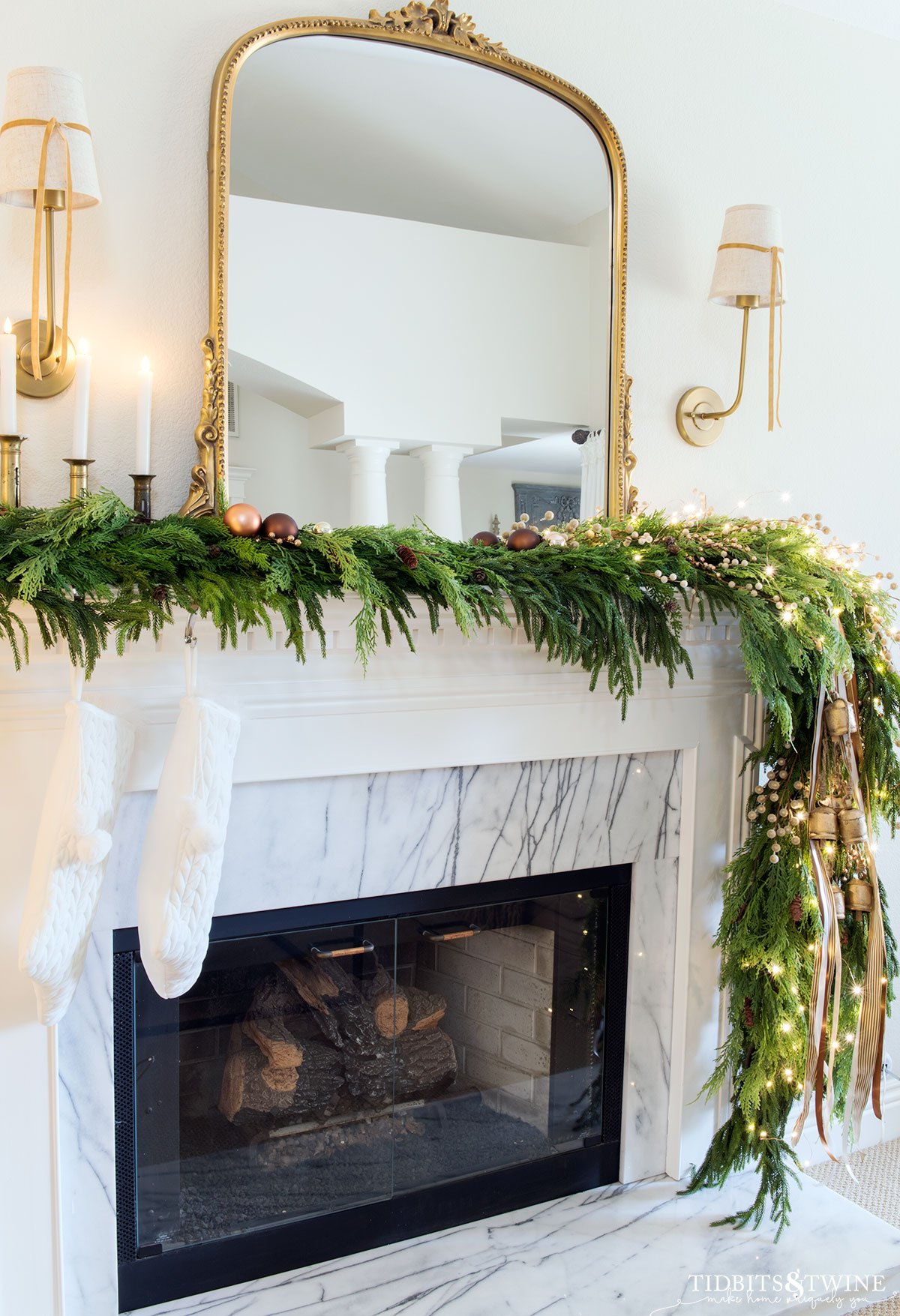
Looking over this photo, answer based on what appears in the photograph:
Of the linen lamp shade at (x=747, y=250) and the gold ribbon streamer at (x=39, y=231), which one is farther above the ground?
the linen lamp shade at (x=747, y=250)

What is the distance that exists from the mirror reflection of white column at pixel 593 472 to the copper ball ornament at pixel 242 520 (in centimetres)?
73

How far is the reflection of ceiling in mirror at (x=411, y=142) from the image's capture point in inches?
64.3

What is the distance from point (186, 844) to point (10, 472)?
578 millimetres

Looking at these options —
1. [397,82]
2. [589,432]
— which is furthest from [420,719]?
[397,82]

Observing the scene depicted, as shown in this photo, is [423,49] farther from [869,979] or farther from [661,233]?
[869,979]

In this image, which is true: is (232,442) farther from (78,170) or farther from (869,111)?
(869,111)

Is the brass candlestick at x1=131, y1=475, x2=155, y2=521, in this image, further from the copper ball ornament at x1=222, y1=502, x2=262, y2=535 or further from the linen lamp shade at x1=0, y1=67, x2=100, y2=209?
the linen lamp shade at x1=0, y1=67, x2=100, y2=209

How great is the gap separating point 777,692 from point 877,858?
1.01 metres

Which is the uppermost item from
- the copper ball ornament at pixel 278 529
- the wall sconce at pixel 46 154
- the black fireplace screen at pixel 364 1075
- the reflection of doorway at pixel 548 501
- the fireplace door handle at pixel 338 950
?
the wall sconce at pixel 46 154

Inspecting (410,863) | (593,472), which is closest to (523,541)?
(593,472)

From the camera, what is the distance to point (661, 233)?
2039 mm

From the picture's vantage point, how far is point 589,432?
1943 mm

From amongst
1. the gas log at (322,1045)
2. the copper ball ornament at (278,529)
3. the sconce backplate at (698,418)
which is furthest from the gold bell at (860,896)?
the copper ball ornament at (278,529)

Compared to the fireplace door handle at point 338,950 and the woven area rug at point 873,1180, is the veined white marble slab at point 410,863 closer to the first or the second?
the fireplace door handle at point 338,950
